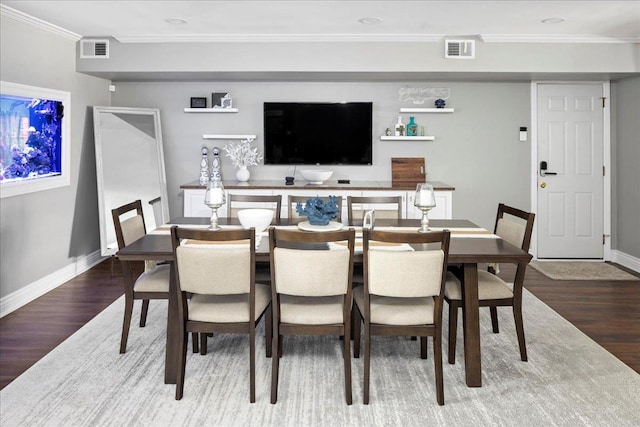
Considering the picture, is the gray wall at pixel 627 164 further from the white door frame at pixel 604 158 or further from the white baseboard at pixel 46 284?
the white baseboard at pixel 46 284

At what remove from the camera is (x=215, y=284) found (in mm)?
2715

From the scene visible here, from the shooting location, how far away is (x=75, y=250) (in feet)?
18.0

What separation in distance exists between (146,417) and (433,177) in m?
4.47

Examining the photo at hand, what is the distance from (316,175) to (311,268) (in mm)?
3350

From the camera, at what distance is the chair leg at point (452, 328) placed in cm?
312

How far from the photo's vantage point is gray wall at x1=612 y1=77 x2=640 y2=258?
580 cm

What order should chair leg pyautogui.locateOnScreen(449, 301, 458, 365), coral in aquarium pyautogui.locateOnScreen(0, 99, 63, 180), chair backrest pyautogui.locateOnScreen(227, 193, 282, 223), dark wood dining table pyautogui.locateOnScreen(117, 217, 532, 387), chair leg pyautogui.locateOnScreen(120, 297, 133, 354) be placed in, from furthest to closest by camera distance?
1. coral in aquarium pyautogui.locateOnScreen(0, 99, 63, 180)
2. chair backrest pyautogui.locateOnScreen(227, 193, 282, 223)
3. chair leg pyautogui.locateOnScreen(120, 297, 133, 354)
4. chair leg pyautogui.locateOnScreen(449, 301, 458, 365)
5. dark wood dining table pyautogui.locateOnScreen(117, 217, 532, 387)

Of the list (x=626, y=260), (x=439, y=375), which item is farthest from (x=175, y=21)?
(x=626, y=260)

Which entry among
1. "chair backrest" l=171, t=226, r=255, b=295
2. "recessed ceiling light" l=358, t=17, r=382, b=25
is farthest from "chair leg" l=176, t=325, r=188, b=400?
"recessed ceiling light" l=358, t=17, r=382, b=25

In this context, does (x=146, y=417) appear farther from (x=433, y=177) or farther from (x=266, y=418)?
(x=433, y=177)

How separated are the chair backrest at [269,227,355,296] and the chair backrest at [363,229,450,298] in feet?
0.32

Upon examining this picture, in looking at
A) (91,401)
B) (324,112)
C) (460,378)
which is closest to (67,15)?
(324,112)

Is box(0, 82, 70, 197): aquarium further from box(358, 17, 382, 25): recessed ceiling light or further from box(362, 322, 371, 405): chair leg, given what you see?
box(362, 322, 371, 405): chair leg

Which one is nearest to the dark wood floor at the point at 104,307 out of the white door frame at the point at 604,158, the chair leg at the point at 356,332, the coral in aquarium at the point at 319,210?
the white door frame at the point at 604,158
